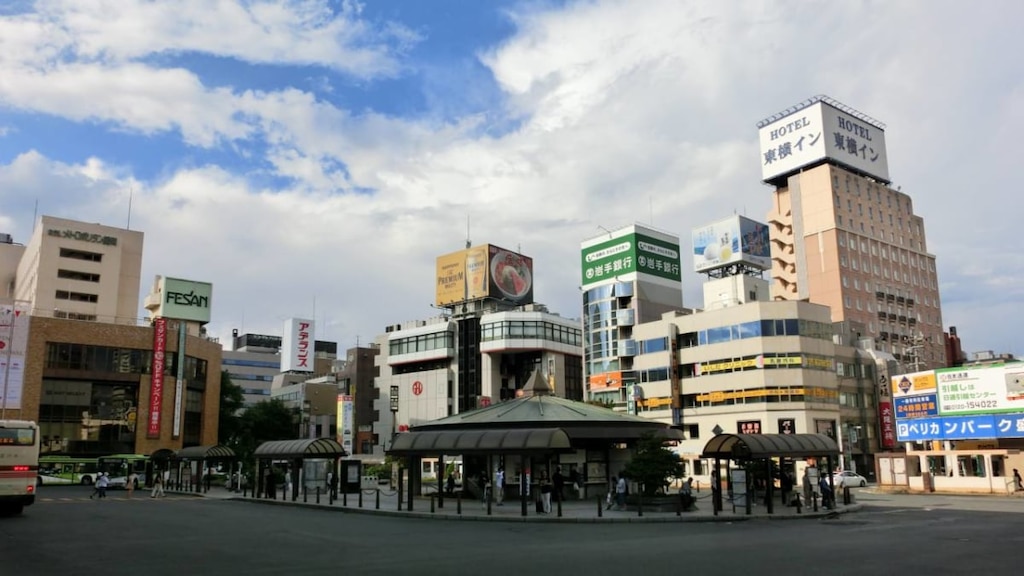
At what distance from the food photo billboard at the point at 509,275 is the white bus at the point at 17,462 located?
84378mm

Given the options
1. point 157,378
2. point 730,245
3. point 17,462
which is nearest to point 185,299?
point 157,378

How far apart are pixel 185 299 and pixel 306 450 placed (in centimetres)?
5954

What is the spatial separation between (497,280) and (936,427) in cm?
6810

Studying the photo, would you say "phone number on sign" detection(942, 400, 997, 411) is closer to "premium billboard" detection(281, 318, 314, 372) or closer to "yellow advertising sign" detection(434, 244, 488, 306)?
"yellow advertising sign" detection(434, 244, 488, 306)

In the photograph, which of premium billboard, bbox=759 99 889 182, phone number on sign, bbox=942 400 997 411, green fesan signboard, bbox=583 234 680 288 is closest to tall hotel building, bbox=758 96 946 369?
premium billboard, bbox=759 99 889 182

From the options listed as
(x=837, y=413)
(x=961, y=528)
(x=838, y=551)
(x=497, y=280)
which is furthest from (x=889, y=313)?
(x=838, y=551)

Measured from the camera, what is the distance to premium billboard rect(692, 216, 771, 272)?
101312 millimetres

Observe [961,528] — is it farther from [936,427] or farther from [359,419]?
[359,419]

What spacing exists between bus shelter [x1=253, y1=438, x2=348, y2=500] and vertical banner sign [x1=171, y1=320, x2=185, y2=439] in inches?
1425

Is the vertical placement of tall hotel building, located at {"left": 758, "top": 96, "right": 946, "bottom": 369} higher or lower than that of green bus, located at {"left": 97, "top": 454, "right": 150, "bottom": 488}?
higher

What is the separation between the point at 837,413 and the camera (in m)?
71.3

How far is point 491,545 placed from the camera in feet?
66.0

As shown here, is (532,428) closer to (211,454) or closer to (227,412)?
(211,454)

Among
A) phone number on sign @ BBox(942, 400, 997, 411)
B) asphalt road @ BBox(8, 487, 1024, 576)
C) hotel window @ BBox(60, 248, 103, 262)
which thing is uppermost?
hotel window @ BBox(60, 248, 103, 262)
